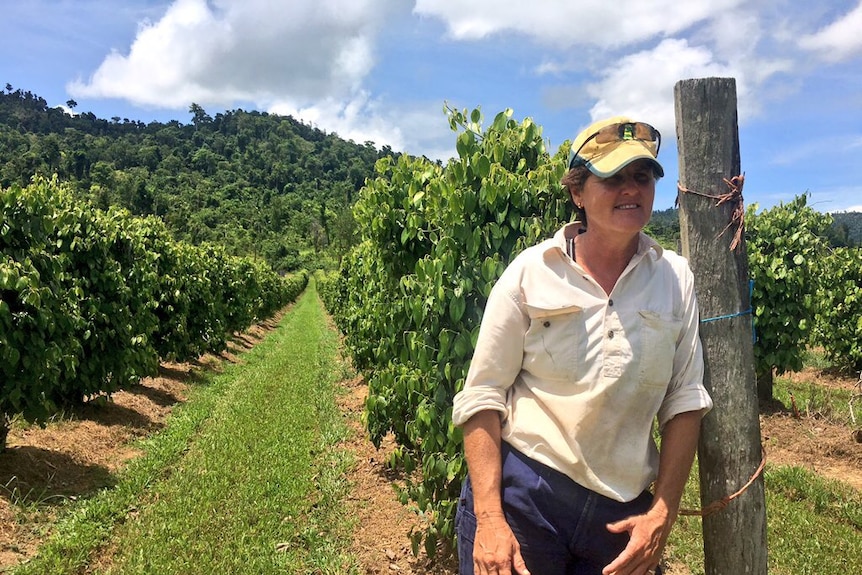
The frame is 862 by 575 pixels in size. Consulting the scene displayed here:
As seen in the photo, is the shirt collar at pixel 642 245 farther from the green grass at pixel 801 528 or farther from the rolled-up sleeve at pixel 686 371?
the green grass at pixel 801 528

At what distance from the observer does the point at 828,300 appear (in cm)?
1362

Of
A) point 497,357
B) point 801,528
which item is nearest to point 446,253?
point 497,357

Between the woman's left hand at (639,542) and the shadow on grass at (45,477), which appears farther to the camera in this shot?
the shadow on grass at (45,477)

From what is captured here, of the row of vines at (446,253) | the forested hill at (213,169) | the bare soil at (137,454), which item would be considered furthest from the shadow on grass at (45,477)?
the forested hill at (213,169)

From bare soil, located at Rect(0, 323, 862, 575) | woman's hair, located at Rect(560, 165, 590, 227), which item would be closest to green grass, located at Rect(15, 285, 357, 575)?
bare soil, located at Rect(0, 323, 862, 575)

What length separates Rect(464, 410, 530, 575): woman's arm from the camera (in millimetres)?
1837

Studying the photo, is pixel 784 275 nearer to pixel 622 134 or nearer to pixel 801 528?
pixel 801 528

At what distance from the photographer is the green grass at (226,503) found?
418 centimetres

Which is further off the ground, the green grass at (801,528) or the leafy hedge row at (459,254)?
the leafy hedge row at (459,254)

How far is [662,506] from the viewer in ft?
6.13

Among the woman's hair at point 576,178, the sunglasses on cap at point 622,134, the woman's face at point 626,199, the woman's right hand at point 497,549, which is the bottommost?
the woman's right hand at point 497,549

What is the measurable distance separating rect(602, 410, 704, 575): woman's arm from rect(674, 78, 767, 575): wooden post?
27 cm

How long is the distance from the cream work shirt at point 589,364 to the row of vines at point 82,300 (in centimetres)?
479

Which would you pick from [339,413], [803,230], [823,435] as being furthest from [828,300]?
[339,413]
